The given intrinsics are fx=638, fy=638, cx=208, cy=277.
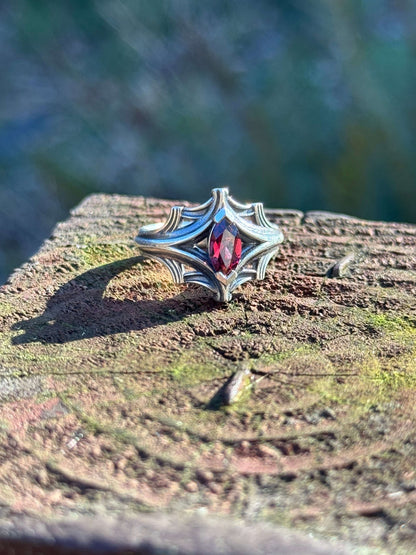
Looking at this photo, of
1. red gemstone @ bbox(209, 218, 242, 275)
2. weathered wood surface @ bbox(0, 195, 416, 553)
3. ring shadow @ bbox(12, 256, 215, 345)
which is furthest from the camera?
red gemstone @ bbox(209, 218, 242, 275)

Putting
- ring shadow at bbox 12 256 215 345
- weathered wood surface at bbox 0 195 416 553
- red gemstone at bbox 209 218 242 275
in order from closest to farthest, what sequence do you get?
weathered wood surface at bbox 0 195 416 553, ring shadow at bbox 12 256 215 345, red gemstone at bbox 209 218 242 275

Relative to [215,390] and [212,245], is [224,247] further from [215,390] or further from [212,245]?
[215,390]

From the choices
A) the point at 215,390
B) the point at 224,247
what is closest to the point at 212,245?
the point at 224,247

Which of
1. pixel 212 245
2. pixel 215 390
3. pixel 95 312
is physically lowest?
pixel 215 390

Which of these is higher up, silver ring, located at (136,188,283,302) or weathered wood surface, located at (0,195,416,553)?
silver ring, located at (136,188,283,302)

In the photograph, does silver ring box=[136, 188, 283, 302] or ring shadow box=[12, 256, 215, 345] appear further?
silver ring box=[136, 188, 283, 302]

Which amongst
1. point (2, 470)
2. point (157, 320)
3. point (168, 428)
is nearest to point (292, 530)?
point (168, 428)

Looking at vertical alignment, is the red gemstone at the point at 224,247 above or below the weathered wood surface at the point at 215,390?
above
